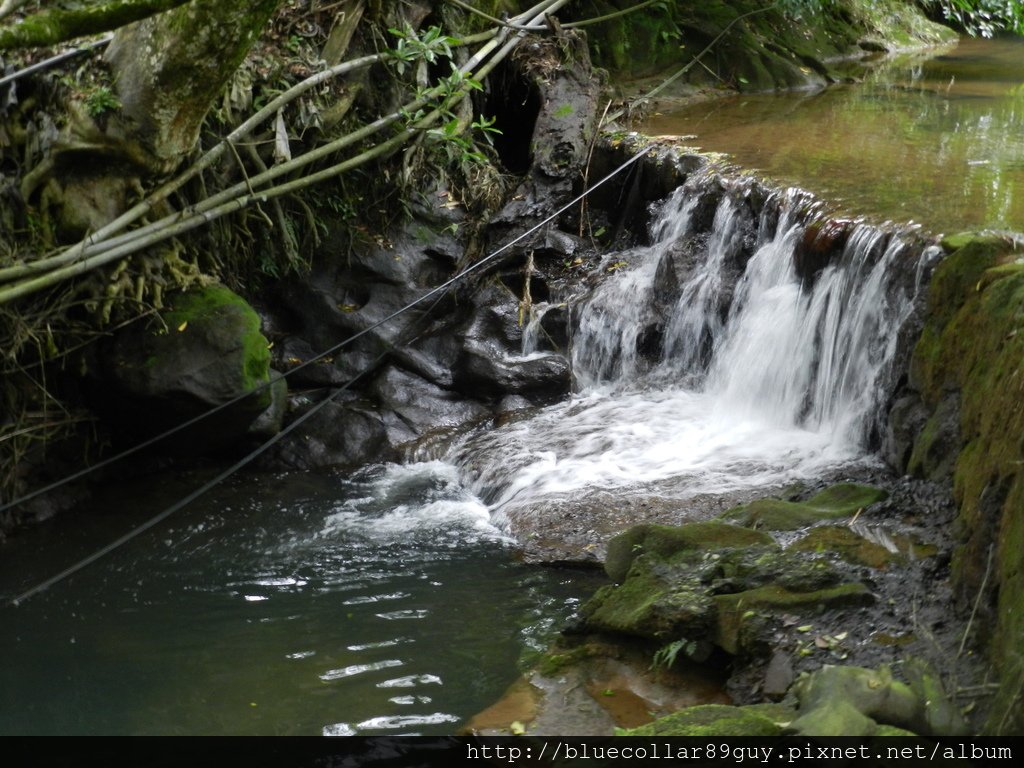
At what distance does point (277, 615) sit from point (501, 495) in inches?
67.3

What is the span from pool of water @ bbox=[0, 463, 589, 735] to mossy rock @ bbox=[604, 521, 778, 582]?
41cm

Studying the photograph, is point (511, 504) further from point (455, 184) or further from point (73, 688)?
point (455, 184)

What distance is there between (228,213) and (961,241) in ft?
14.0

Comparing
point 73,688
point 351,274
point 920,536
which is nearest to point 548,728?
point 920,536

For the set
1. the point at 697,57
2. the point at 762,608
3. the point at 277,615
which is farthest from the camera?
the point at 697,57

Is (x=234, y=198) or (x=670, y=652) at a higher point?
(x=234, y=198)

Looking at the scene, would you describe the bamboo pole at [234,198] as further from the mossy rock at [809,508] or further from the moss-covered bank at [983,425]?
the moss-covered bank at [983,425]

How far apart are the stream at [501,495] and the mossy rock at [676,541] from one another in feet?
1.34

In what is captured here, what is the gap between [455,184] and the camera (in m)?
8.35

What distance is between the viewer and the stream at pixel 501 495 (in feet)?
14.8

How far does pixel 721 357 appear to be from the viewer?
7.32 meters

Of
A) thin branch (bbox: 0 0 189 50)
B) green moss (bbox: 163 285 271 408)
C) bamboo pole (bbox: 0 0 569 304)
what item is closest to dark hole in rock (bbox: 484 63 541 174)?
bamboo pole (bbox: 0 0 569 304)

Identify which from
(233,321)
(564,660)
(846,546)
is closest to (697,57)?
(233,321)

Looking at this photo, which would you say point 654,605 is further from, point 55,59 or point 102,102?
point 55,59
